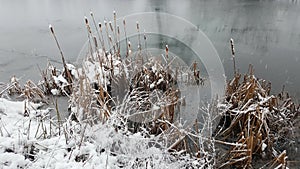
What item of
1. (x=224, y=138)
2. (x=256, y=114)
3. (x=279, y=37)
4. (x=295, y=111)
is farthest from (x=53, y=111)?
(x=279, y=37)

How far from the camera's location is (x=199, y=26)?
5309mm

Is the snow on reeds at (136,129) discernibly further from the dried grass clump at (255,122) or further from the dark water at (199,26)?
the dark water at (199,26)

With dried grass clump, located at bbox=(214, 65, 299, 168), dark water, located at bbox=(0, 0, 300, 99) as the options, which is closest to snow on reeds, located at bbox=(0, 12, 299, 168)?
dried grass clump, located at bbox=(214, 65, 299, 168)

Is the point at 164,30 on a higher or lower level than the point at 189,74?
higher

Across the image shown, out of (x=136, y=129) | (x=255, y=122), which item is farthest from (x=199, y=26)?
(x=136, y=129)

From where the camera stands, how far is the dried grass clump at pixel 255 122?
6.73 ft

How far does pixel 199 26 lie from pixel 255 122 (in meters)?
3.27

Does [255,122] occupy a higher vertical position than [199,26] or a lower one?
lower

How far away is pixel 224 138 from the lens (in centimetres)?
230

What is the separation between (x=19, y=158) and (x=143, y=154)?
25.6 inches

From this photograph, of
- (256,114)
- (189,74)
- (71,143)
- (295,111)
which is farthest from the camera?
(189,74)

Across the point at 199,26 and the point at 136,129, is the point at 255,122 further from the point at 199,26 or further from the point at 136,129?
the point at 199,26

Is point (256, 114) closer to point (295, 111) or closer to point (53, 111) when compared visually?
point (295, 111)

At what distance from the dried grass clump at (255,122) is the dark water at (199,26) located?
34.9 inches
